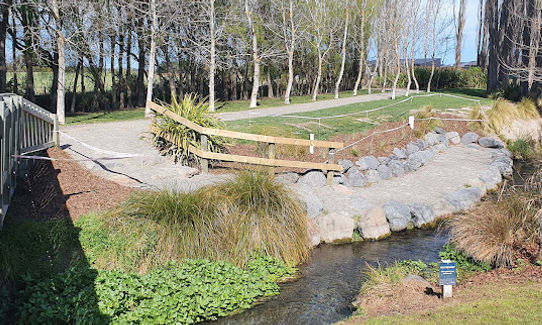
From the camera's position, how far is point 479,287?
277 inches

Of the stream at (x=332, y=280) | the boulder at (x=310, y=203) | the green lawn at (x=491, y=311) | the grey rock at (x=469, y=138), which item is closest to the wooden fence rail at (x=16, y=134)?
the stream at (x=332, y=280)

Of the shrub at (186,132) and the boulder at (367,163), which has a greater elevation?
the shrub at (186,132)

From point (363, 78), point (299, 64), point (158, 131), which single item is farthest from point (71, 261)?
point (363, 78)

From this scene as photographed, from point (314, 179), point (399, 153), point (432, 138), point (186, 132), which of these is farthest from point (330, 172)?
point (432, 138)

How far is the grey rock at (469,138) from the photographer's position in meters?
19.4

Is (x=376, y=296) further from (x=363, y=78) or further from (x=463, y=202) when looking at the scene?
(x=363, y=78)

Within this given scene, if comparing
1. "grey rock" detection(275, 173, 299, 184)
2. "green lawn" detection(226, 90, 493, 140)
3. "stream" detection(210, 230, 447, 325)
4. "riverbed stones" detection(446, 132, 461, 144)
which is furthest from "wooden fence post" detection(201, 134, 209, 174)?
"riverbed stones" detection(446, 132, 461, 144)

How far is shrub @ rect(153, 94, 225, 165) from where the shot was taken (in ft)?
41.1

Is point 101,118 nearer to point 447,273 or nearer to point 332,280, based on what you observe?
point 332,280

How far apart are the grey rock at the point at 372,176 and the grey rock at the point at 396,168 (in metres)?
0.86

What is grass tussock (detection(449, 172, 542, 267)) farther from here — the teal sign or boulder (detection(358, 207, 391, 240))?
boulder (detection(358, 207, 391, 240))

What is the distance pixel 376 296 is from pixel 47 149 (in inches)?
321

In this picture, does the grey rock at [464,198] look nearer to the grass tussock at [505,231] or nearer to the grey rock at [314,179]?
the grey rock at [314,179]

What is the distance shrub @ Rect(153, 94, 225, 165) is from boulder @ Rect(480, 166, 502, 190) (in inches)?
281
